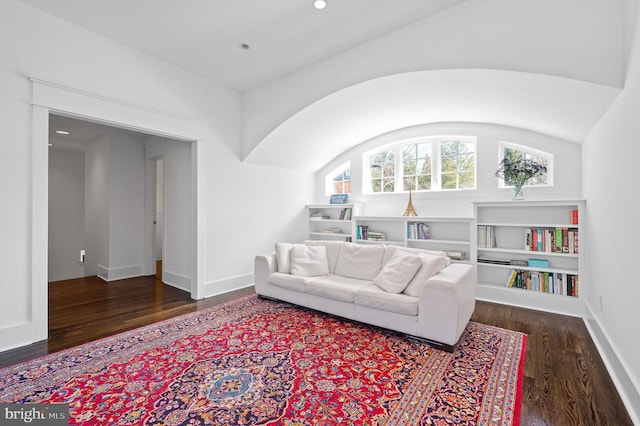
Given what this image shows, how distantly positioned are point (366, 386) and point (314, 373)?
39 cm

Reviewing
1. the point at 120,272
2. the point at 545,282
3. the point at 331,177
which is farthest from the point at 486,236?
the point at 120,272

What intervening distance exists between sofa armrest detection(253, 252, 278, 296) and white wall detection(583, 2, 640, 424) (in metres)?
3.26

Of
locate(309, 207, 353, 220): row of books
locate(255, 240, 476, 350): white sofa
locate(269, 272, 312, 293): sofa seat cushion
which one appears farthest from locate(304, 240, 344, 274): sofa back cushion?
locate(309, 207, 353, 220): row of books

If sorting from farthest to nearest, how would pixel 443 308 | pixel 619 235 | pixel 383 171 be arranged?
1. pixel 383 171
2. pixel 443 308
3. pixel 619 235

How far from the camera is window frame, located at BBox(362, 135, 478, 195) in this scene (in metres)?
4.62

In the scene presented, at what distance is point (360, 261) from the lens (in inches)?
142

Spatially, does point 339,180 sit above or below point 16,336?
above

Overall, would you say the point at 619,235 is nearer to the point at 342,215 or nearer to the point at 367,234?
the point at 367,234

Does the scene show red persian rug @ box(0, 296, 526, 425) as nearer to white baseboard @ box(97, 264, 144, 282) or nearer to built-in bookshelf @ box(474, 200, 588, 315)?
built-in bookshelf @ box(474, 200, 588, 315)

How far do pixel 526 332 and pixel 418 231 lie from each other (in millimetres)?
2049

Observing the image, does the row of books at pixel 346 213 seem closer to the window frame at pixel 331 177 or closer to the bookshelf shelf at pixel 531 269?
the window frame at pixel 331 177

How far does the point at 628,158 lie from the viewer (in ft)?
6.88

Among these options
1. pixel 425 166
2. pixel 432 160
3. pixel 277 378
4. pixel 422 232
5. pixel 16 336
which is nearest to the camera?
pixel 277 378

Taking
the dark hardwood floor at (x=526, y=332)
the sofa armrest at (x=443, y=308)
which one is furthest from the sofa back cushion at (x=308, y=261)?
the sofa armrest at (x=443, y=308)
